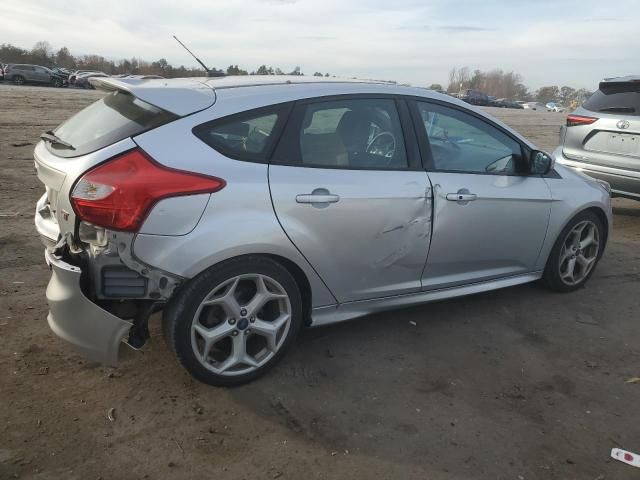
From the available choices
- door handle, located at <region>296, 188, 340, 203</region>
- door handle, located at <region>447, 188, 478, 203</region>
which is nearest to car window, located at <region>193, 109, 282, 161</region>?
door handle, located at <region>296, 188, 340, 203</region>

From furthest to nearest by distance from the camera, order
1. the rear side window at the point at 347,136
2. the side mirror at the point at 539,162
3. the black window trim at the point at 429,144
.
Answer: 1. the side mirror at the point at 539,162
2. the black window trim at the point at 429,144
3. the rear side window at the point at 347,136

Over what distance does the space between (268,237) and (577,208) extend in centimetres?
270

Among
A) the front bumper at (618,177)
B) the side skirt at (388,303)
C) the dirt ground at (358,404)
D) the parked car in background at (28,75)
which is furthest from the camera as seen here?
the parked car in background at (28,75)

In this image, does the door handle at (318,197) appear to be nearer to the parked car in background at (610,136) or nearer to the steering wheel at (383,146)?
the steering wheel at (383,146)

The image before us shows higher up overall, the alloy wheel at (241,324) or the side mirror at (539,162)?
the side mirror at (539,162)

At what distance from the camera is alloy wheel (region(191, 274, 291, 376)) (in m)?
2.90

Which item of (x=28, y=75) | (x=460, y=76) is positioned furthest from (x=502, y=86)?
(x=28, y=75)

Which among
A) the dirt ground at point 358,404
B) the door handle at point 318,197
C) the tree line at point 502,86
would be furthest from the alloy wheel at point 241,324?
the tree line at point 502,86

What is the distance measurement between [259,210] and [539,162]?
7.59 feet

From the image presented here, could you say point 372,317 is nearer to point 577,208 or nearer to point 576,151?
point 577,208

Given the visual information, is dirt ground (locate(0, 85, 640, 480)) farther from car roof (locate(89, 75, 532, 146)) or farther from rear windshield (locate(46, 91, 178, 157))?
car roof (locate(89, 75, 532, 146))

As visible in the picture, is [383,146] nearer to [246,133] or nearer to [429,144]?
[429,144]

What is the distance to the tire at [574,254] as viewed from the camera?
4.42m

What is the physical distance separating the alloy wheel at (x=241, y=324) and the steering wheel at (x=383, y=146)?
3.35 ft
